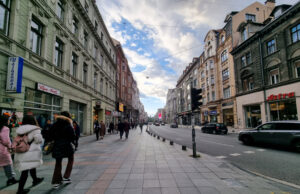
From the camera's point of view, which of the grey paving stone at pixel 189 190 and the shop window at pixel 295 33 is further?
the shop window at pixel 295 33

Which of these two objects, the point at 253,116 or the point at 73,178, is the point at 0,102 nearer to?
the point at 73,178

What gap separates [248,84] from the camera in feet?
73.2

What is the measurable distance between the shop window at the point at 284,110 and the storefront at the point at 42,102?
2308 cm

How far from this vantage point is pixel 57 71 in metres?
11.4

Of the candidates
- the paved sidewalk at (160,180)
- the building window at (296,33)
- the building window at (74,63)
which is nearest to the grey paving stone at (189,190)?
the paved sidewalk at (160,180)

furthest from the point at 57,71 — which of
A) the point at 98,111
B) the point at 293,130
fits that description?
the point at 293,130

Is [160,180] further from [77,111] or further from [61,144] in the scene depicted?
[77,111]

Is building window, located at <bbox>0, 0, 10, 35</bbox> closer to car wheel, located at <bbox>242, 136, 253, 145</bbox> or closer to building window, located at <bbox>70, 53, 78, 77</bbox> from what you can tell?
building window, located at <bbox>70, 53, 78, 77</bbox>

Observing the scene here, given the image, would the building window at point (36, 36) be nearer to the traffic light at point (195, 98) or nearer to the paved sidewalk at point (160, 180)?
the paved sidewalk at point (160, 180)

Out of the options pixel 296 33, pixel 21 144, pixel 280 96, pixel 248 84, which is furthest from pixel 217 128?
pixel 21 144

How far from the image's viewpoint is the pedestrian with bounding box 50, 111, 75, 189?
3.64 meters

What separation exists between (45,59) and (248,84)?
25.5 metres

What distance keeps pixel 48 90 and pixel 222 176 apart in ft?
36.6

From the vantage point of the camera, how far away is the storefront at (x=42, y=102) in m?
8.59
